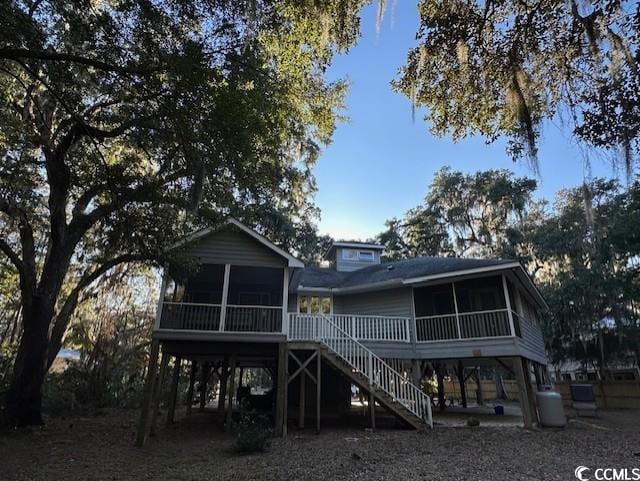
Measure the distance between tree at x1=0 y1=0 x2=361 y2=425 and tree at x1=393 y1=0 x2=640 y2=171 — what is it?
195 cm

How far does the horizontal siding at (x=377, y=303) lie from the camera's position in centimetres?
1340

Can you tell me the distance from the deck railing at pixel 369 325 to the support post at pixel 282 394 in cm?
110

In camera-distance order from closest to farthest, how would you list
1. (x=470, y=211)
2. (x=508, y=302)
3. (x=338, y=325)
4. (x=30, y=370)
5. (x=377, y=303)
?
(x=30, y=370) → (x=508, y=302) → (x=338, y=325) → (x=377, y=303) → (x=470, y=211)

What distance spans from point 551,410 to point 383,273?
7.00 metres

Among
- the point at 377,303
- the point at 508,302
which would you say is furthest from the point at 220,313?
the point at 508,302

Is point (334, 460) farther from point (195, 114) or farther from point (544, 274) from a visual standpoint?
point (544, 274)

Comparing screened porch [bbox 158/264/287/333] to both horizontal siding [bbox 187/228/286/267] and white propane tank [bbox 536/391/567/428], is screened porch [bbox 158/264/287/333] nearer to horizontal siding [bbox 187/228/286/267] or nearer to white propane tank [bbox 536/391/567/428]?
horizontal siding [bbox 187/228/286/267]

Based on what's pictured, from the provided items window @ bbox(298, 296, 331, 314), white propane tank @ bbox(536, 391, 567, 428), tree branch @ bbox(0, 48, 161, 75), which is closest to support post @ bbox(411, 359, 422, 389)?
white propane tank @ bbox(536, 391, 567, 428)

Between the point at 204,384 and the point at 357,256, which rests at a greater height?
the point at 357,256

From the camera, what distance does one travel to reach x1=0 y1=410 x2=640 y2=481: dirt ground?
6.29m

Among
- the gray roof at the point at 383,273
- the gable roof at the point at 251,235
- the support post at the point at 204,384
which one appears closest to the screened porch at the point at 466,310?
the gray roof at the point at 383,273

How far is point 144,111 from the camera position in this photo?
8008mm

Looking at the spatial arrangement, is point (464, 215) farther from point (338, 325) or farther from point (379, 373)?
point (379, 373)

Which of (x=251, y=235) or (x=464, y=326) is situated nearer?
(x=251, y=235)
